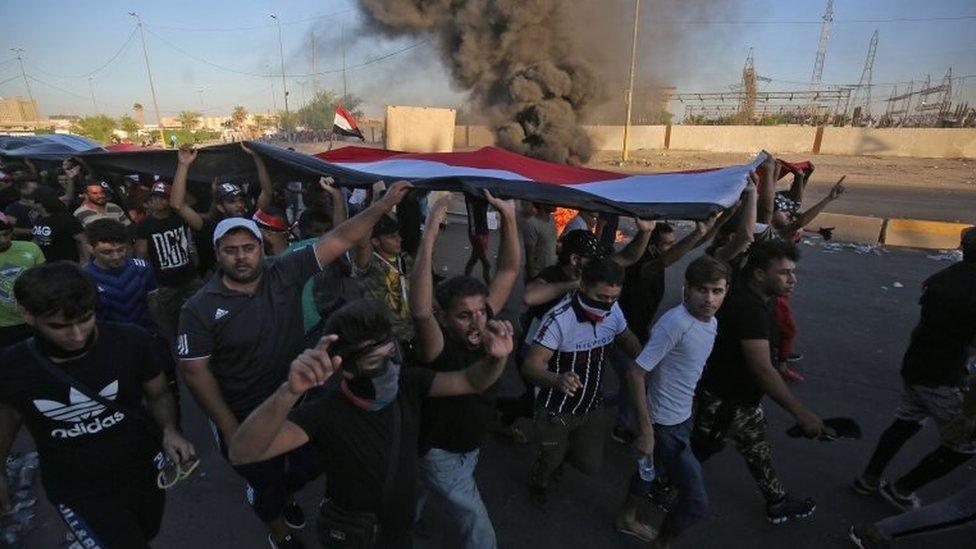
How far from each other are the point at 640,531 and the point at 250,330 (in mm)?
2275

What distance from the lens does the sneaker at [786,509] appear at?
283 centimetres

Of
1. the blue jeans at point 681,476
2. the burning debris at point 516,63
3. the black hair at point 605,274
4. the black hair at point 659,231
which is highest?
the burning debris at point 516,63

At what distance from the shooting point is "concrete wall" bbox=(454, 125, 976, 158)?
27.9m

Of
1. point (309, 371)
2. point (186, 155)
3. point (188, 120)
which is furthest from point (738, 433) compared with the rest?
point (188, 120)

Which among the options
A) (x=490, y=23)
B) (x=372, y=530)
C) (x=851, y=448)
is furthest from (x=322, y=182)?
(x=490, y=23)

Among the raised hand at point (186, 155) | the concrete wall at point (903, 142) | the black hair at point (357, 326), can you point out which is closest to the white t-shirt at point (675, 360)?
the black hair at point (357, 326)

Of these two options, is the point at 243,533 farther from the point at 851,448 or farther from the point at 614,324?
the point at 851,448

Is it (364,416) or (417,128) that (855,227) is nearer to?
(364,416)

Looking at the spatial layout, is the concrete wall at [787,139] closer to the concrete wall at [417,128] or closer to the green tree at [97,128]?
the concrete wall at [417,128]

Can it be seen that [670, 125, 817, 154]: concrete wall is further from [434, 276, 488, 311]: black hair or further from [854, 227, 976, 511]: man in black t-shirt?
[434, 276, 488, 311]: black hair

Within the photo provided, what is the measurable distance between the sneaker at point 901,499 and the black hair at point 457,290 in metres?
2.75

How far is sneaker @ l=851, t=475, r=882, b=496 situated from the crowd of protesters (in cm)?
1

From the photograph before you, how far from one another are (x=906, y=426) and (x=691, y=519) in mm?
1491

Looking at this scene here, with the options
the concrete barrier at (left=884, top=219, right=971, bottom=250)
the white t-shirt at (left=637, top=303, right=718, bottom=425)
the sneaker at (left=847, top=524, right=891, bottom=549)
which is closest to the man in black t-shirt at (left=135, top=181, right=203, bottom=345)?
the white t-shirt at (left=637, top=303, right=718, bottom=425)
